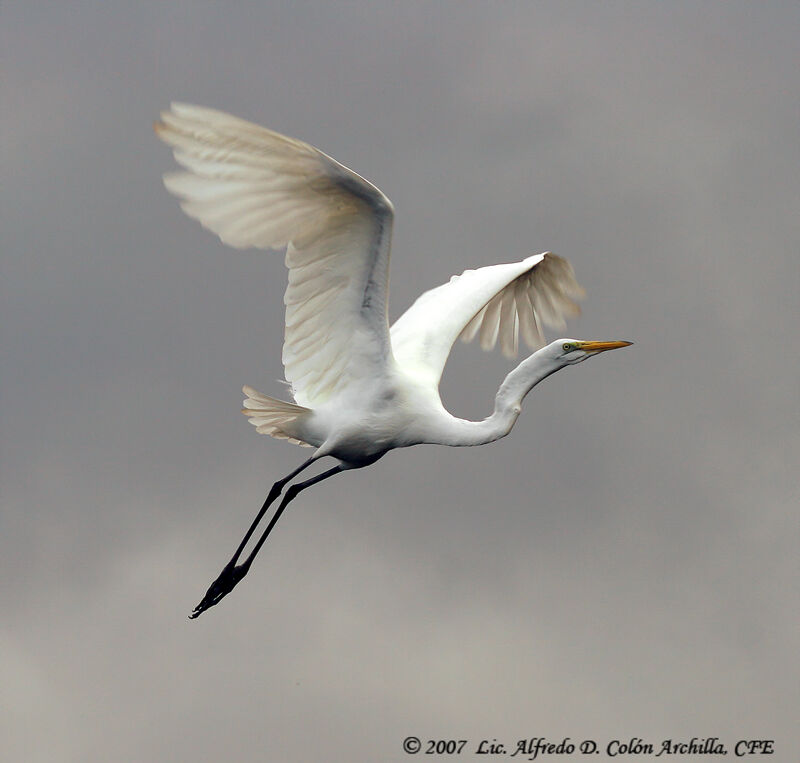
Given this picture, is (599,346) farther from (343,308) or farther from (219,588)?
(219,588)

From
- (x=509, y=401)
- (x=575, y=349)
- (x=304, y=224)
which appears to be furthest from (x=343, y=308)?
(x=575, y=349)

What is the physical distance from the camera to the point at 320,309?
1349 cm

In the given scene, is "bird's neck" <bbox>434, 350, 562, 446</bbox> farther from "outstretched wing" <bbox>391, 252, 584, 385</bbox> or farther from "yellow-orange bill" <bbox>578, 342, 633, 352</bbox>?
"outstretched wing" <bbox>391, 252, 584, 385</bbox>

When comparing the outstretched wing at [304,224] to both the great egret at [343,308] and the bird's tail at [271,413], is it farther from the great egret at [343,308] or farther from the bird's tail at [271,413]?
the bird's tail at [271,413]

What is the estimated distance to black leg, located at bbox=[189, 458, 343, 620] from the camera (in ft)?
47.3

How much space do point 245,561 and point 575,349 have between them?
14.0 ft

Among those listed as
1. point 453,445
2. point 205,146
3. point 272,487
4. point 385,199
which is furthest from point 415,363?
point 205,146

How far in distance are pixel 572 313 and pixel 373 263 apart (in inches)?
194

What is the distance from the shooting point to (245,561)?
1453 centimetres

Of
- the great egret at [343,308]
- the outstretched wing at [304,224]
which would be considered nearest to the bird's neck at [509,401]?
the great egret at [343,308]

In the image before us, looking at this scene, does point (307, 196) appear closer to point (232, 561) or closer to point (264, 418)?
point (264, 418)

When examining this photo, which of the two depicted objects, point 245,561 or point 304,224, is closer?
point 304,224

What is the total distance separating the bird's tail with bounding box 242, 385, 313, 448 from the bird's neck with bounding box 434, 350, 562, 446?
1718 millimetres

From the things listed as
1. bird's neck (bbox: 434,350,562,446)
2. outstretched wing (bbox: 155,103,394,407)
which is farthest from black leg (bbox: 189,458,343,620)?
bird's neck (bbox: 434,350,562,446)
